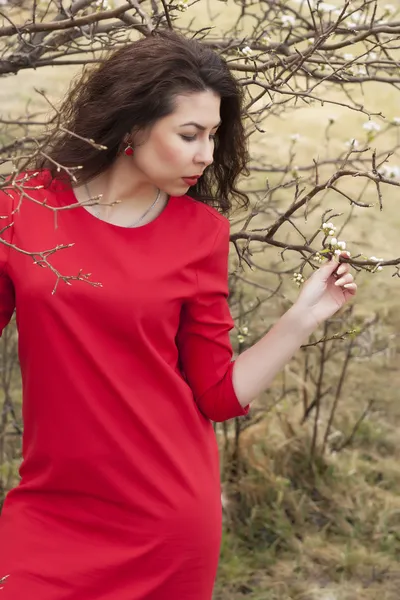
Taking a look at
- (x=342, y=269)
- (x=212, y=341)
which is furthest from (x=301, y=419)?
(x=342, y=269)

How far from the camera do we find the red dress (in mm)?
1939

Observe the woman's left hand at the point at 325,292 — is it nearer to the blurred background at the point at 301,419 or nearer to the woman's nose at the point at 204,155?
the woman's nose at the point at 204,155

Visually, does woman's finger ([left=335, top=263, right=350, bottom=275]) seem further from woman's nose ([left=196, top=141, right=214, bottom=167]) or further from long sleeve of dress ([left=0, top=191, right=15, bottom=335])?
long sleeve of dress ([left=0, top=191, right=15, bottom=335])

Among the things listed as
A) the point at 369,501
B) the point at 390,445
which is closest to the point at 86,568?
the point at 369,501

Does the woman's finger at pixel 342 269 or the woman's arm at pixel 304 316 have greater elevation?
the woman's finger at pixel 342 269

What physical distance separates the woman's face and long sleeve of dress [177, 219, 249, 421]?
17 centimetres

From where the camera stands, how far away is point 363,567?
357cm

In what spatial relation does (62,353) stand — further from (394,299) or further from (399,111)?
(399,111)

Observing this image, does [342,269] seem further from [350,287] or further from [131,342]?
[131,342]

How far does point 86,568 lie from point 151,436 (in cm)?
28

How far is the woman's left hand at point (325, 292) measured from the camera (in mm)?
1993

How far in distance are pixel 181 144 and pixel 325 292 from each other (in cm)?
40

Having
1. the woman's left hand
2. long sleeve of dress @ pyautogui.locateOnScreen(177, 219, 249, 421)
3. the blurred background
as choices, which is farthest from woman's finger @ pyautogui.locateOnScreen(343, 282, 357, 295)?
the blurred background

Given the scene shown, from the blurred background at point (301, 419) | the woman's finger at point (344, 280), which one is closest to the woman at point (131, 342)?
the woman's finger at point (344, 280)
